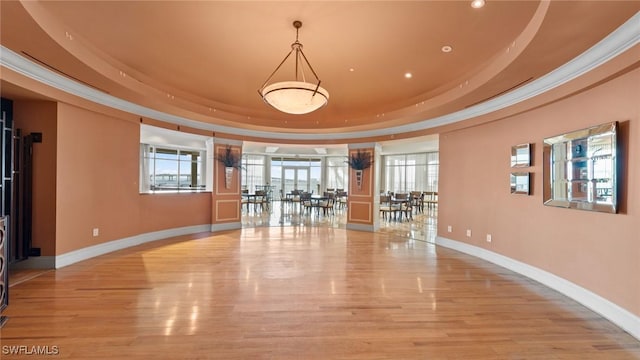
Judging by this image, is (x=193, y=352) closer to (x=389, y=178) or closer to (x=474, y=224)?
(x=474, y=224)

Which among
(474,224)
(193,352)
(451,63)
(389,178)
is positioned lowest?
(193,352)

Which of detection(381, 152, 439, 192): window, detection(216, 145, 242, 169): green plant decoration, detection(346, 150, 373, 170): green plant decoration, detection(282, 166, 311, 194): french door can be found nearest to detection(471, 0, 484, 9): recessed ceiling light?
detection(346, 150, 373, 170): green plant decoration

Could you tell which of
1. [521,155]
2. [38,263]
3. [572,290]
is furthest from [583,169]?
[38,263]

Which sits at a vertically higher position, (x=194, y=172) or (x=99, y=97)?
(x=99, y=97)

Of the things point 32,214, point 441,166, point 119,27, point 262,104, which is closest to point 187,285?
point 32,214

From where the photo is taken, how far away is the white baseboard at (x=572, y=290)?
272 centimetres

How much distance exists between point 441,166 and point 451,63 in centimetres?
270

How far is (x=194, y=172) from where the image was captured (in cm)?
897

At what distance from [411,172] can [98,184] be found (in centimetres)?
1249

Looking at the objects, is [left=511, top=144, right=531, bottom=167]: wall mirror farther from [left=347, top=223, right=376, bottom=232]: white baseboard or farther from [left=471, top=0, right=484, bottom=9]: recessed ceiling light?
[left=347, top=223, right=376, bottom=232]: white baseboard

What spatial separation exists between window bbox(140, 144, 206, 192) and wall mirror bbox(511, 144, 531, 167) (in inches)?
288

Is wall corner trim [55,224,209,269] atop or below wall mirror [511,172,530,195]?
below

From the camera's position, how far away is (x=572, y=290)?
3439mm

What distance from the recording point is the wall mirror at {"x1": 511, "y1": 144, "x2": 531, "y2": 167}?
421 centimetres
